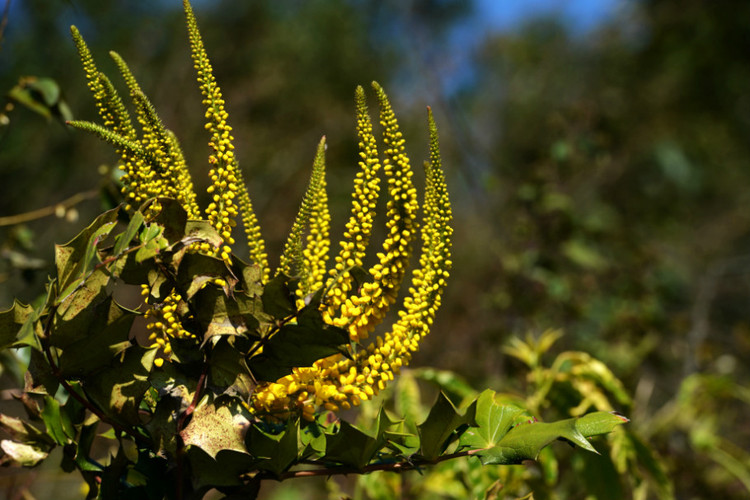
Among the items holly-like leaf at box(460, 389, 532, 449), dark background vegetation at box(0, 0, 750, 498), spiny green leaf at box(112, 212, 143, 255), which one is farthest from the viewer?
dark background vegetation at box(0, 0, 750, 498)

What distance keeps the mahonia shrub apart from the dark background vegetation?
0.87 meters

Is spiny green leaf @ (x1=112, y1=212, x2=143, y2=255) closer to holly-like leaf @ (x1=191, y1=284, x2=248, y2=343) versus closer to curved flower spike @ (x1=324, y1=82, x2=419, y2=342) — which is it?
holly-like leaf @ (x1=191, y1=284, x2=248, y2=343)

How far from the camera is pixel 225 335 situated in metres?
0.67

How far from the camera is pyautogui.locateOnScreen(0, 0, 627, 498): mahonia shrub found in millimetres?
658

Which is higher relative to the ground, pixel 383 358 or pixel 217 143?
pixel 217 143

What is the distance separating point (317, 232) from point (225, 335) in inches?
6.4

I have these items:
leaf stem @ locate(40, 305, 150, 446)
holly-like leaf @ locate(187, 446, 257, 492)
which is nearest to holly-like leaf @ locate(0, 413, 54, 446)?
leaf stem @ locate(40, 305, 150, 446)

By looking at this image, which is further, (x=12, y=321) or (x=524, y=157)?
(x=524, y=157)

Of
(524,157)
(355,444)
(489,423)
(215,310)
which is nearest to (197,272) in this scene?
(215,310)

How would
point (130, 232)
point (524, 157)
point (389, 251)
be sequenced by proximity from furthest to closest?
point (524, 157) < point (389, 251) < point (130, 232)

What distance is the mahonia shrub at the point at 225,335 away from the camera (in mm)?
658

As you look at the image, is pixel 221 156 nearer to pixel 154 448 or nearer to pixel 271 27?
pixel 154 448

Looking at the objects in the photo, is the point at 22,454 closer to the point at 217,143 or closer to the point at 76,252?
the point at 76,252

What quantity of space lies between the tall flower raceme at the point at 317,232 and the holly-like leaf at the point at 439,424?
6 centimetres
